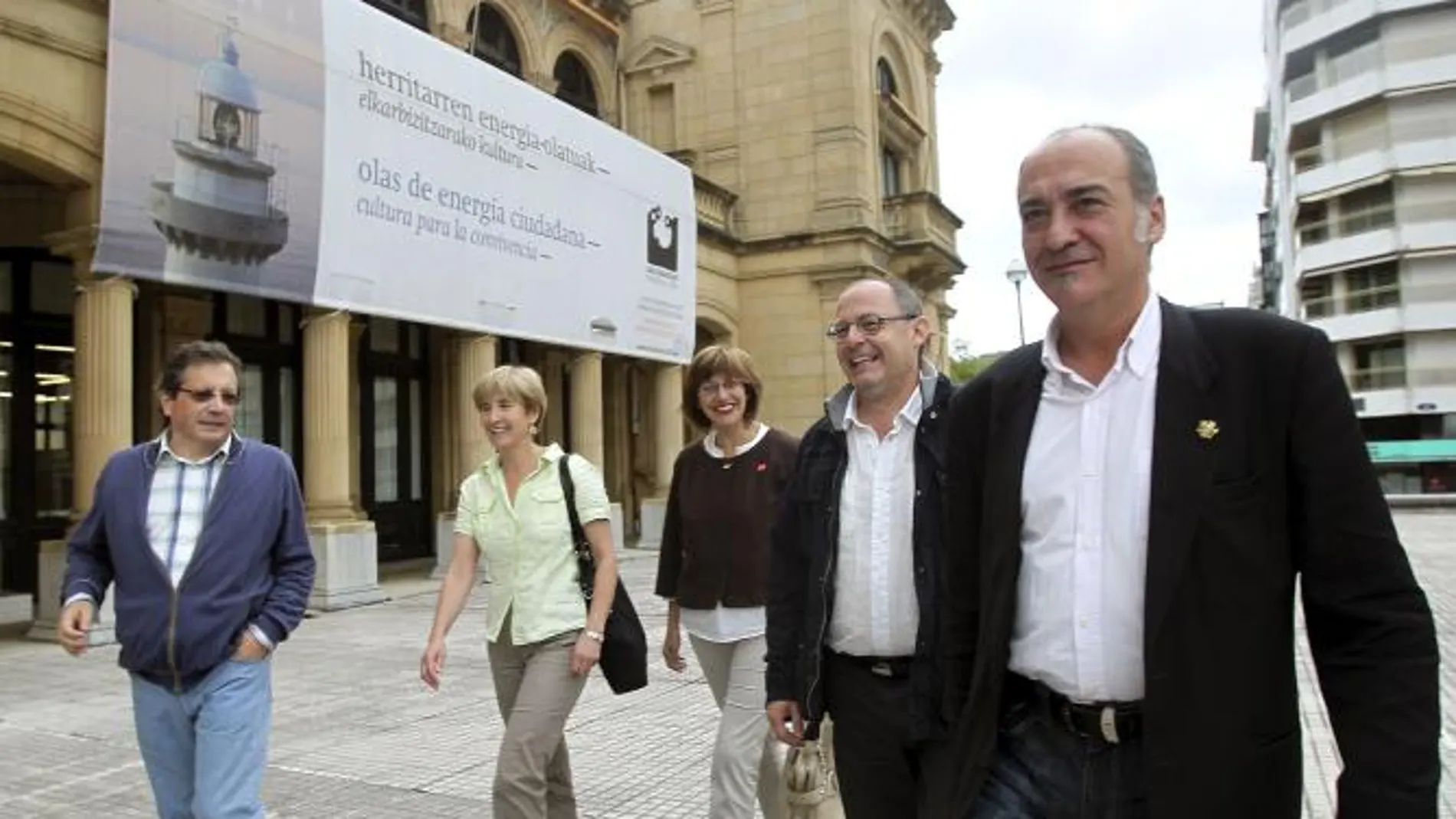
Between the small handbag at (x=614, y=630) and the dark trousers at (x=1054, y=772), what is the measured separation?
2100mm

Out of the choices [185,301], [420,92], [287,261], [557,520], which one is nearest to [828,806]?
[557,520]

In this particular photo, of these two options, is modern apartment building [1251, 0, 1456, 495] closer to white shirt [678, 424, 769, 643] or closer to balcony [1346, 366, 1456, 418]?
balcony [1346, 366, 1456, 418]

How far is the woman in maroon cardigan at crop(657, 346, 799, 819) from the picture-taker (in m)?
4.06

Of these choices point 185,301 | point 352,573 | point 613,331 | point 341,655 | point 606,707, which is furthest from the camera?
point 613,331

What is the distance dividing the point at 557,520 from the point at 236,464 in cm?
113

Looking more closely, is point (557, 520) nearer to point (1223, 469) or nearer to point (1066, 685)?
point (1066, 685)

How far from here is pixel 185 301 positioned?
14.4 metres

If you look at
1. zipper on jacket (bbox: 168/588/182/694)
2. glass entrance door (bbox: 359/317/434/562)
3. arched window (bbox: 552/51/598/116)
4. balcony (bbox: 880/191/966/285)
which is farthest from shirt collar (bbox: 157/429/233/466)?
balcony (bbox: 880/191/966/285)

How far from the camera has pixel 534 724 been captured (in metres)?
3.80

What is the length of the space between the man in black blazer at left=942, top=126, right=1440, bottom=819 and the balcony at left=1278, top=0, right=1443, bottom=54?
1903 inches

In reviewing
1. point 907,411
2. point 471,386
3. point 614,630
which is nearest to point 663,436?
point 471,386

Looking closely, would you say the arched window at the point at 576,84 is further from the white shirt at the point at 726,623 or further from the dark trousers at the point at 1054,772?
the dark trousers at the point at 1054,772

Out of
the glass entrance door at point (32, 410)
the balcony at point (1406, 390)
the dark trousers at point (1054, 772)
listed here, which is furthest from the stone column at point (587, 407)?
the balcony at point (1406, 390)

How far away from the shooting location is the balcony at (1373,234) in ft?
133
